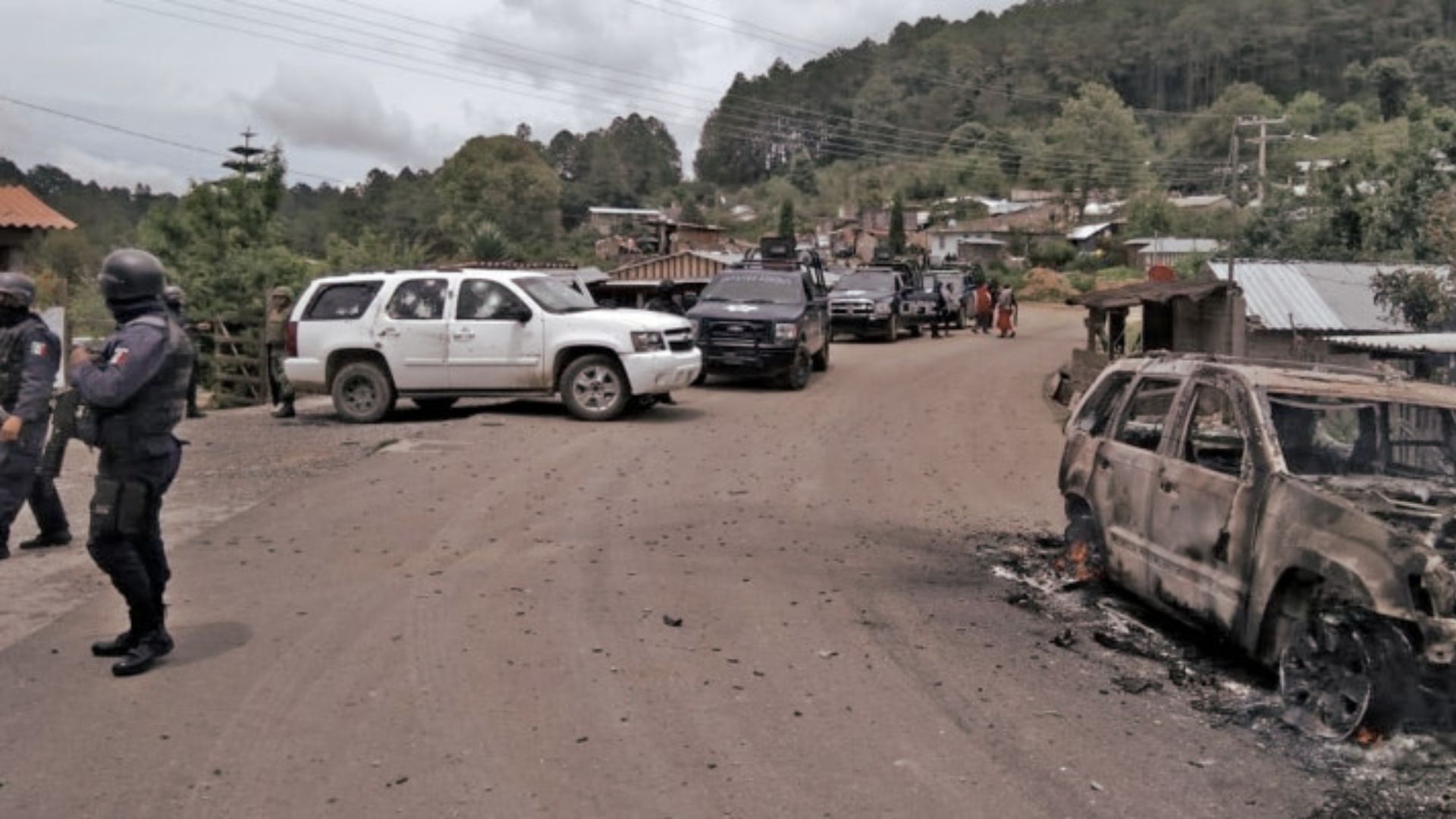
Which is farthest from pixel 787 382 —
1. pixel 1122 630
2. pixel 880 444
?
pixel 1122 630

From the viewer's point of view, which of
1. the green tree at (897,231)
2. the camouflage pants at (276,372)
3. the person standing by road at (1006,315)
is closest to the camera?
the camouflage pants at (276,372)

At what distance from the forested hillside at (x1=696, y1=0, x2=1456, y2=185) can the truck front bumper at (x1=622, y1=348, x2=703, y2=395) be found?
12816 cm

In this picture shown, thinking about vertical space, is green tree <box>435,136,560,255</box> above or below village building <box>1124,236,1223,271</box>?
above

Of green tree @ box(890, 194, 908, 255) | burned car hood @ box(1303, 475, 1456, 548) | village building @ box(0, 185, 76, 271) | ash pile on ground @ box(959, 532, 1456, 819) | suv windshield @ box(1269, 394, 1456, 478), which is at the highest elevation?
green tree @ box(890, 194, 908, 255)

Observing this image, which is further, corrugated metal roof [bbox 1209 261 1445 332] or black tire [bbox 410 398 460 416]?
corrugated metal roof [bbox 1209 261 1445 332]

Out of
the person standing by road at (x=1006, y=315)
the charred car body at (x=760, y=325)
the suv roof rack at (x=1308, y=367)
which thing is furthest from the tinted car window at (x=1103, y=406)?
the person standing by road at (x=1006, y=315)

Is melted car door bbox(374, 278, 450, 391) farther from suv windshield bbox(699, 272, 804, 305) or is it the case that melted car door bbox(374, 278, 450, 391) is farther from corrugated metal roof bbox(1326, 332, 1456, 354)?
corrugated metal roof bbox(1326, 332, 1456, 354)

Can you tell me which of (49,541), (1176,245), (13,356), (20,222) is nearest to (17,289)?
(13,356)

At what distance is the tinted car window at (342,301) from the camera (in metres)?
14.5

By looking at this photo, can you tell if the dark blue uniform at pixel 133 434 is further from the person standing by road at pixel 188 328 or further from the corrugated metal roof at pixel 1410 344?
the corrugated metal roof at pixel 1410 344

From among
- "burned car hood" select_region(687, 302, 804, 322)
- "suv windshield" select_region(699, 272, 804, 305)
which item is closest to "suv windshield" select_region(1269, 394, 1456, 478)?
"burned car hood" select_region(687, 302, 804, 322)

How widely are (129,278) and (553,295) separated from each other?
9.60 m

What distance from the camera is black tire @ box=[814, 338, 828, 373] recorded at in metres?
21.7

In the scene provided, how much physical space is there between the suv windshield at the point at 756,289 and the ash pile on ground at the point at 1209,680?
11.1 metres
